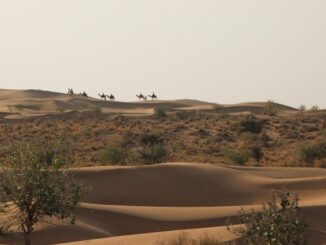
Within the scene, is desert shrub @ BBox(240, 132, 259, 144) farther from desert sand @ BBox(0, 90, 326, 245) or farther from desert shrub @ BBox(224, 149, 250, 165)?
desert sand @ BBox(0, 90, 326, 245)

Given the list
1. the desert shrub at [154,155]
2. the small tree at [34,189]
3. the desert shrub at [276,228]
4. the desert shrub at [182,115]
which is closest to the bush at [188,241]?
the small tree at [34,189]

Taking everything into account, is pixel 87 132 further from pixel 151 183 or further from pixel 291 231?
pixel 291 231

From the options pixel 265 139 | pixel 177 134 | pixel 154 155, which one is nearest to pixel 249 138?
pixel 265 139

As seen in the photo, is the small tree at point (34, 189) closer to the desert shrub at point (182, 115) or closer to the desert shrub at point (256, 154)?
the desert shrub at point (256, 154)

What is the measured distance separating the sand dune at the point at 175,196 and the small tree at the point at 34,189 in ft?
14.6

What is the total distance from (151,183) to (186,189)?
1.33 metres

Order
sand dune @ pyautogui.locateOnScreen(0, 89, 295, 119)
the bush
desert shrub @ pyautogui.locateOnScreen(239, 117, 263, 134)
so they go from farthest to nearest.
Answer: sand dune @ pyautogui.locateOnScreen(0, 89, 295, 119) → desert shrub @ pyautogui.locateOnScreen(239, 117, 263, 134) → the bush

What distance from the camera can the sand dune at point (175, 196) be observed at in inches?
772

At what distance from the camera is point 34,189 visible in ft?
42.0

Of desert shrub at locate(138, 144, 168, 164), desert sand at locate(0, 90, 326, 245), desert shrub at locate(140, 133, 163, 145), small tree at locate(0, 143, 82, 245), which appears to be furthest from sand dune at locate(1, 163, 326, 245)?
desert shrub at locate(140, 133, 163, 145)

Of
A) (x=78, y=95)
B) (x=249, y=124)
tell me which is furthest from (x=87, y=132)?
(x=78, y=95)

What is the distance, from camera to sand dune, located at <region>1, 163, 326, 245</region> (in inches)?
772

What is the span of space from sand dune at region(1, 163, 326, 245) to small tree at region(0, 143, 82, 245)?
4.44m

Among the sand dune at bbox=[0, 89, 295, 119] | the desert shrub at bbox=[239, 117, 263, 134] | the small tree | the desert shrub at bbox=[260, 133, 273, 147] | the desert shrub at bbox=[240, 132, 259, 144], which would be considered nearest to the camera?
the small tree
